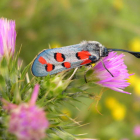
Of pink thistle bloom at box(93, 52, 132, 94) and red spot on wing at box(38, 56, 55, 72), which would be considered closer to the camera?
red spot on wing at box(38, 56, 55, 72)

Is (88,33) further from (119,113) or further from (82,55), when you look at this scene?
(82,55)

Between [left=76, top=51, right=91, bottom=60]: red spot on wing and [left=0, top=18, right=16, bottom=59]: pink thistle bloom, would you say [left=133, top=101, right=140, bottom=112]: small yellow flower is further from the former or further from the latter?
[left=0, top=18, right=16, bottom=59]: pink thistle bloom

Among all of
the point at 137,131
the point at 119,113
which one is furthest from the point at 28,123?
the point at 119,113

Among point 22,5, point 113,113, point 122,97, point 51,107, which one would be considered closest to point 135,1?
point 122,97

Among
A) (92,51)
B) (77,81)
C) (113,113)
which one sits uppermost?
(92,51)

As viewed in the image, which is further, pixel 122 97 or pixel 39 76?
pixel 122 97

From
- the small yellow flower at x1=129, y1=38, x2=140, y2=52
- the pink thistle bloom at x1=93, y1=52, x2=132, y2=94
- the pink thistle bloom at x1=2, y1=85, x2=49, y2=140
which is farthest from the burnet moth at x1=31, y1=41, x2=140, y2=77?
the small yellow flower at x1=129, y1=38, x2=140, y2=52

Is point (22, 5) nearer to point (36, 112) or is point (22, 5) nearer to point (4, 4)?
point (4, 4)
